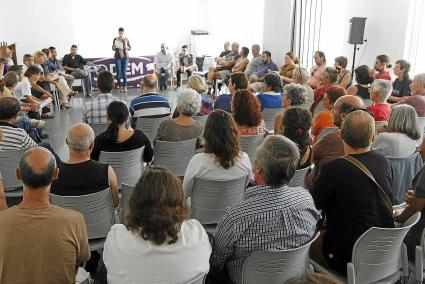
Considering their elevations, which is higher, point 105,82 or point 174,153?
point 105,82

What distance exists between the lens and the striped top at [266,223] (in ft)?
6.71

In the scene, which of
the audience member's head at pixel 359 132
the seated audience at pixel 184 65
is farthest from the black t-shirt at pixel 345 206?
the seated audience at pixel 184 65

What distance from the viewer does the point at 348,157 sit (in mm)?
2477

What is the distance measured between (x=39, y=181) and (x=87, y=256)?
1.43 ft

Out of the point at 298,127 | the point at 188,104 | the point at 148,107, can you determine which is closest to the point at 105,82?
the point at 148,107

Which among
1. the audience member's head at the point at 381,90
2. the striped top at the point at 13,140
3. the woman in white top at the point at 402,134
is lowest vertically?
the striped top at the point at 13,140

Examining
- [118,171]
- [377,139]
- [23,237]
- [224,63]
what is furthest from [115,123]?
[224,63]

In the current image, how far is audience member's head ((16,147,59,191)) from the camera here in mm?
2094

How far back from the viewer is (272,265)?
79.0 inches

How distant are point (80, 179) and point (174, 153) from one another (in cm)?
123

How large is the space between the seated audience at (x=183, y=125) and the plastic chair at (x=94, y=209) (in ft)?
4.30

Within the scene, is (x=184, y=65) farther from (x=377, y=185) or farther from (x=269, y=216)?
(x=269, y=216)

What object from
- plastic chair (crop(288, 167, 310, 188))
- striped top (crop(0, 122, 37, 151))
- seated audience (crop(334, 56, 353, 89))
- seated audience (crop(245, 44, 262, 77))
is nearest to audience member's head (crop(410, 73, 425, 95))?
seated audience (crop(334, 56, 353, 89))

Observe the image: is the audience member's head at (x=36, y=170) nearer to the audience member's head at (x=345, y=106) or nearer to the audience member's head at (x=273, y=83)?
the audience member's head at (x=345, y=106)
